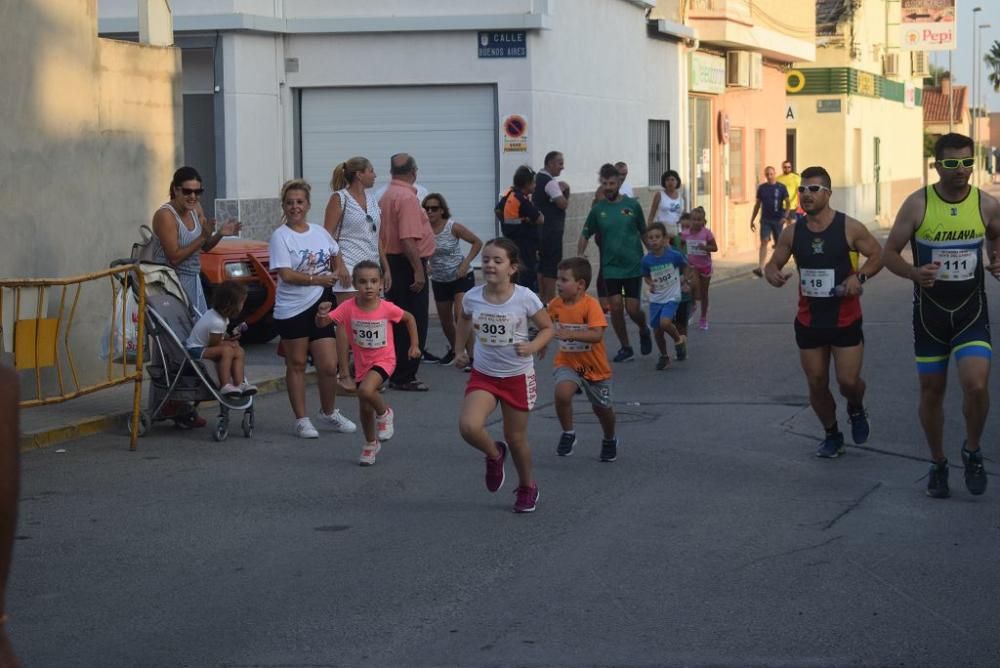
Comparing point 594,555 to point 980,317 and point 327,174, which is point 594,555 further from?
point 327,174

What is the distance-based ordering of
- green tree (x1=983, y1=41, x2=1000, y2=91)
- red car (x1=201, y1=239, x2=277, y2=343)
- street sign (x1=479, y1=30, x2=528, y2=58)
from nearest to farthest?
1. red car (x1=201, y1=239, x2=277, y2=343)
2. street sign (x1=479, y1=30, x2=528, y2=58)
3. green tree (x1=983, y1=41, x2=1000, y2=91)

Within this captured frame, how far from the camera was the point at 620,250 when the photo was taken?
14.8 metres

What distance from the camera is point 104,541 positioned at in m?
7.62

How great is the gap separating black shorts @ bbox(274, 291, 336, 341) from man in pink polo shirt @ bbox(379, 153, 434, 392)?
233 cm

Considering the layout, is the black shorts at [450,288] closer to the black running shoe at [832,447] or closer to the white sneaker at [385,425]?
the white sneaker at [385,425]

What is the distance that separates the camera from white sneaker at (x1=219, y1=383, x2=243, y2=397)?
34.0ft

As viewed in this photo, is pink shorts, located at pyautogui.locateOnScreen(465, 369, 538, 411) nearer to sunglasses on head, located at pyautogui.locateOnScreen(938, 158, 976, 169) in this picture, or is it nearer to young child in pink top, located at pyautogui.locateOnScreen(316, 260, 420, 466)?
young child in pink top, located at pyautogui.locateOnScreen(316, 260, 420, 466)

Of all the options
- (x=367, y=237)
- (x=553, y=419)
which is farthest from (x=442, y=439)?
(x=367, y=237)

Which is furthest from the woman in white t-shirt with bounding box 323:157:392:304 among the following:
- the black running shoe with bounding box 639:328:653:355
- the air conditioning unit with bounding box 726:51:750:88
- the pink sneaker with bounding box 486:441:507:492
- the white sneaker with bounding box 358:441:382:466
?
the air conditioning unit with bounding box 726:51:750:88

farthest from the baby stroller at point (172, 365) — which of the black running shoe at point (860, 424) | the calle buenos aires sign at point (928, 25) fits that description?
the calle buenos aires sign at point (928, 25)

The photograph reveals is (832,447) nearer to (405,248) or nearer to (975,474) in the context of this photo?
(975,474)

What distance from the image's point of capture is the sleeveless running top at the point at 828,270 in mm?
9203

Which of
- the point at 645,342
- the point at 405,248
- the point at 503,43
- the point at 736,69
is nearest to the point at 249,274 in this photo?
the point at 405,248

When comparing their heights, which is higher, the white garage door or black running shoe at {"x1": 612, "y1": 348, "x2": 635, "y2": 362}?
the white garage door
